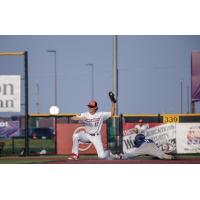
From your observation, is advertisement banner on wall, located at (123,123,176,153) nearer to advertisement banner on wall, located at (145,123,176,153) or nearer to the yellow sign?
advertisement banner on wall, located at (145,123,176,153)

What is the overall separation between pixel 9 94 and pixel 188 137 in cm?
589

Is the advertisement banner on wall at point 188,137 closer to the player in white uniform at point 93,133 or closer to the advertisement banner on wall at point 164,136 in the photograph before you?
the advertisement banner on wall at point 164,136

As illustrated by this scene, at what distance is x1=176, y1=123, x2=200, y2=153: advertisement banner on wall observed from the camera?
20.9 meters

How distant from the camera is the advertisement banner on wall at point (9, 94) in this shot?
19.5 meters

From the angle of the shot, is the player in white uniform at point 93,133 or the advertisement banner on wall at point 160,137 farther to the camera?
the advertisement banner on wall at point 160,137

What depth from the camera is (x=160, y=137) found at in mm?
20891

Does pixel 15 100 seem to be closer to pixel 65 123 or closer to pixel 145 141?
pixel 65 123

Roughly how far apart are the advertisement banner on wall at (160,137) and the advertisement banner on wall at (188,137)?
17cm

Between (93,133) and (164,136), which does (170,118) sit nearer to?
(164,136)

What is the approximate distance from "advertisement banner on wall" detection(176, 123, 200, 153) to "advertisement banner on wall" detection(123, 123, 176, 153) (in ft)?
0.56

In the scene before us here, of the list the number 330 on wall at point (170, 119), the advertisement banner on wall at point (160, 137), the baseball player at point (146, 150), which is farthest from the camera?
the number 330 on wall at point (170, 119)

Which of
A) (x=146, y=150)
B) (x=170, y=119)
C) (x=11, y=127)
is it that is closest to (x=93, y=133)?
(x=146, y=150)

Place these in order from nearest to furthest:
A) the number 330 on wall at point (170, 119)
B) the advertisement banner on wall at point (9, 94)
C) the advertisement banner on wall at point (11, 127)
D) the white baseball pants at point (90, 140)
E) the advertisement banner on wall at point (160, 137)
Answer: the white baseball pants at point (90, 140), the advertisement banner on wall at point (9, 94), the advertisement banner on wall at point (11, 127), the advertisement banner on wall at point (160, 137), the number 330 on wall at point (170, 119)

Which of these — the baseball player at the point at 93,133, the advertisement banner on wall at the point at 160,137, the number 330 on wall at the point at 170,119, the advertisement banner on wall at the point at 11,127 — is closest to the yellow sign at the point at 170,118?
the number 330 on wall at the point at 170,119
